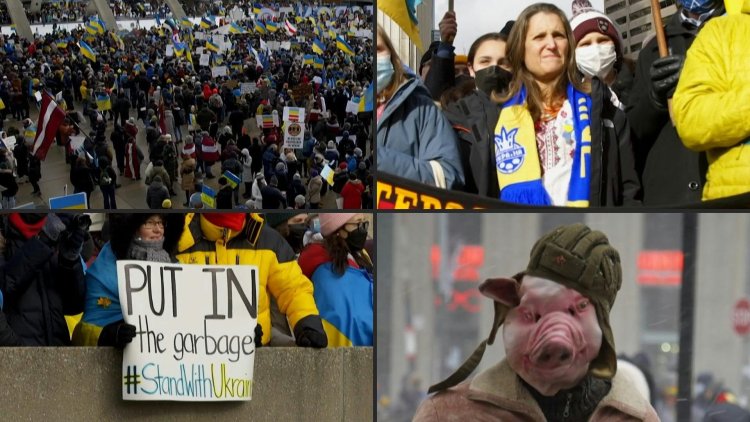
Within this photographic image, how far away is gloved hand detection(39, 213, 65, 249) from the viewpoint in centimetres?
603

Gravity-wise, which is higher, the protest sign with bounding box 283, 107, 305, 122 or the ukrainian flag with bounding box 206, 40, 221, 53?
the ukrainian flag with bounding box 206, 40, 221, 53

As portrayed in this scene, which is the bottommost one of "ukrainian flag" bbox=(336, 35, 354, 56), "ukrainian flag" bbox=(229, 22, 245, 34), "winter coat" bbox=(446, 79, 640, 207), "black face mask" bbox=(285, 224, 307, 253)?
"black face mask" bbox=(285, 224, 307, 253)

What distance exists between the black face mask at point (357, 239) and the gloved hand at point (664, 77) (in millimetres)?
1589

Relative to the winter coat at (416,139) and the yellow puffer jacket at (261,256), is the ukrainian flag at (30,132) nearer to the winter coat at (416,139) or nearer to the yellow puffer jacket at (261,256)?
the yellow puffer jacket at (261,256)

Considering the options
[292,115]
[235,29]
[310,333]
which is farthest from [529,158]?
[235,29]

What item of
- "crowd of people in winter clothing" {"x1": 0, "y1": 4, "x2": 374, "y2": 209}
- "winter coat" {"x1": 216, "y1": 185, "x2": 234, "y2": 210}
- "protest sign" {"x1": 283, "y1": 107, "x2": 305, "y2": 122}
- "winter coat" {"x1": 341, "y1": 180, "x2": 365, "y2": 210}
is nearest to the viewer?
"winter coat" {"x1": 341, "y1": 180, "x2": 365, "y2": 210}

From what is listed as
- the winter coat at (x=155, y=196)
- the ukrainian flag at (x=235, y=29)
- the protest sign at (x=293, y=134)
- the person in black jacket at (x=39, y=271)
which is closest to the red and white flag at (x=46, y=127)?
the winter coat at (x=155, y=196)

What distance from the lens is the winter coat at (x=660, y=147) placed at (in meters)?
5.80

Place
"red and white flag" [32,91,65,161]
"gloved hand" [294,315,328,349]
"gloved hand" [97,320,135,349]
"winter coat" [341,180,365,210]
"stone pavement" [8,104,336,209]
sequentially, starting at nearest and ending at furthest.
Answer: "gloved hand" [97,320,135,349] < "gloved hand" [294,315,328,349] < "winter coat" [341,180,365,210] < "stone pavement" [8,104,336,209] < "red and white flag" [32,91,65,161]

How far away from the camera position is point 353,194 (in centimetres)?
898

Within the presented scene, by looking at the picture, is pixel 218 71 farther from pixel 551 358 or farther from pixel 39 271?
pixel 551 358

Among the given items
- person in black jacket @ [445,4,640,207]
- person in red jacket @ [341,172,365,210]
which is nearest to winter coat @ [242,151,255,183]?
person in red jacket @ [341,172,365,210]

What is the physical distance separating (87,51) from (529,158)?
304 inches

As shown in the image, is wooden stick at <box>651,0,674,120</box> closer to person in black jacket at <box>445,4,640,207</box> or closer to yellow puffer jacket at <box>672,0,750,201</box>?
yellow puffer jacket at <box>672,0,750,201</box>
